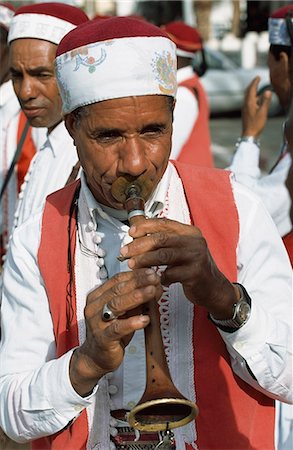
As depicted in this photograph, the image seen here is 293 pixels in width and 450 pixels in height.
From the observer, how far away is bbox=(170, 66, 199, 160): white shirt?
5.39 meters

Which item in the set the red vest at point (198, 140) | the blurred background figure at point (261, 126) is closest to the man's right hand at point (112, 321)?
the blurred background figure at point (261, 126)

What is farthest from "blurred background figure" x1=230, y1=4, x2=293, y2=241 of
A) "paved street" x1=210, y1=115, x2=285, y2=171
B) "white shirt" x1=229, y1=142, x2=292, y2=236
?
"paved street" x1=210, y1=115, x2=285, y2=171

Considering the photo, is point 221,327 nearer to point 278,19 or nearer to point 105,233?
point 105,233

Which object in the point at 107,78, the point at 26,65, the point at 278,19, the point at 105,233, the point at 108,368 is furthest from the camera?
the point at 278,19

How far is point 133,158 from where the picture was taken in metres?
2.27

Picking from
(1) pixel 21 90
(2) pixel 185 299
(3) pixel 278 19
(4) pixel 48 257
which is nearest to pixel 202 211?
(2) pixel 185 299

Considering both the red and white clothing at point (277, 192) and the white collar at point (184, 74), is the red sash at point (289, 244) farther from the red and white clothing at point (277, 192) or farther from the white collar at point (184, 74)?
the white collar at point (184, 74)

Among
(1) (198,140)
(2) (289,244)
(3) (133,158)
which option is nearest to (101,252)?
(3) (133,158)

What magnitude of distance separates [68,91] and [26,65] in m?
1.46

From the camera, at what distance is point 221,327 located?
90.4 inches

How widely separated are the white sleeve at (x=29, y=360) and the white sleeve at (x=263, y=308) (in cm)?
42

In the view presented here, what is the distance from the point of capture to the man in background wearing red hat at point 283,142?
13.7 feet

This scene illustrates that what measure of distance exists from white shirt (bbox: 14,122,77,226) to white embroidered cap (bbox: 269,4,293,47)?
4.73ft

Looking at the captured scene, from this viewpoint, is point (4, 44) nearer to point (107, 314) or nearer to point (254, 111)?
point (254, 111)
